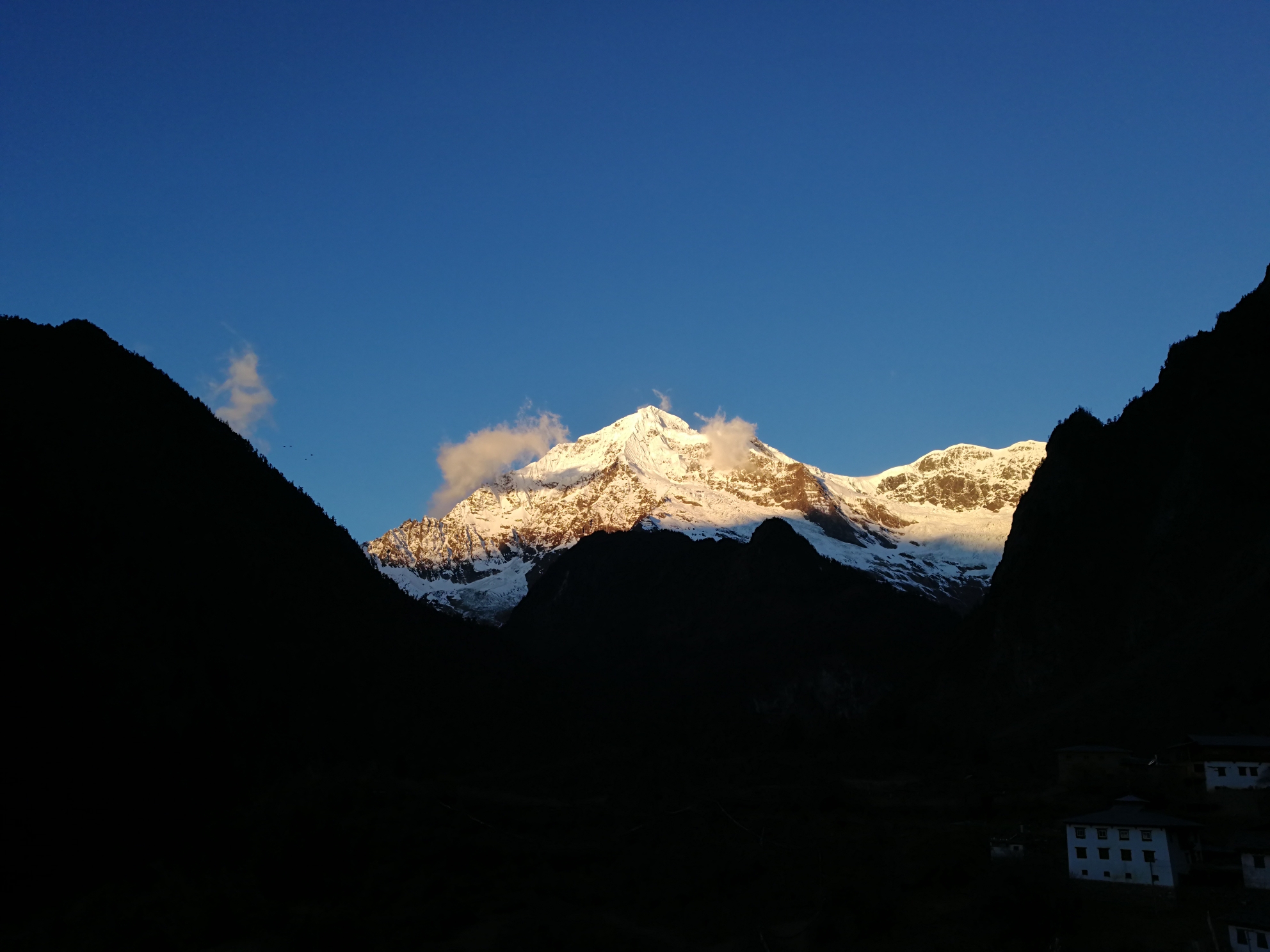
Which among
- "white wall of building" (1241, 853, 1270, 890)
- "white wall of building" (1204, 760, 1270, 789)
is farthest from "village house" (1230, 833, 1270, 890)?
"white wall of building" (1204, 760, 1270, 789)

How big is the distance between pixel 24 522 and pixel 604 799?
51.7 m

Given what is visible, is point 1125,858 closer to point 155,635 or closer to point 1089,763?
point 1089,763

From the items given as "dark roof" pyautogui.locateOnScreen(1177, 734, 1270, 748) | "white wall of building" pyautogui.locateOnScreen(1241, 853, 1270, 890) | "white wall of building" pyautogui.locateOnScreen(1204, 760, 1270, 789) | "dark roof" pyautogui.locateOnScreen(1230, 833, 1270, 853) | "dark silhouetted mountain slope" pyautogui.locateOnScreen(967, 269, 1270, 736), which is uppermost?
"dark silhouetted mountain slope" pyautogui.locateOnScreen(967, 269, 1270, 736)

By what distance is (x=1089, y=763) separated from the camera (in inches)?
3157

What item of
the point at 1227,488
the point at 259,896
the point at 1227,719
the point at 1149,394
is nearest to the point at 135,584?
the point at 259,896

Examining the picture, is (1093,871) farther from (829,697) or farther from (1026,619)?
(829,697)

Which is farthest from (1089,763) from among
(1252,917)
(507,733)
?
(507,733)

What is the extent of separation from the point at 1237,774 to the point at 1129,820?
2030cm

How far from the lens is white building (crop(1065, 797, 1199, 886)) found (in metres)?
52.3

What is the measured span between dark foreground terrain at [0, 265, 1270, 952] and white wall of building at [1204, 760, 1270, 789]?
138 centimetres

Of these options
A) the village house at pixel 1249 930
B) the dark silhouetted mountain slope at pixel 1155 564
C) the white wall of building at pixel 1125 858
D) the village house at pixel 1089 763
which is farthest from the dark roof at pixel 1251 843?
the dark silhouetted mountain slope at pixel 1155 564

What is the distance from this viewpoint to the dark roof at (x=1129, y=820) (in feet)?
174

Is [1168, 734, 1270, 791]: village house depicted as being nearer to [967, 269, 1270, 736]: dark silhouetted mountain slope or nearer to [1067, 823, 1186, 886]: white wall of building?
[967, 269, 1270, 736]: dark silhouetted mountain slope

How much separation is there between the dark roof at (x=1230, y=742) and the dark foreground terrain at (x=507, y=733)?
384 cm
